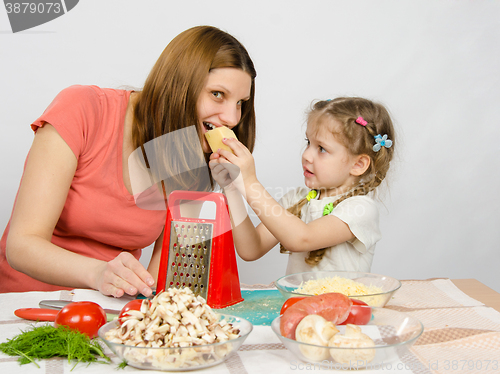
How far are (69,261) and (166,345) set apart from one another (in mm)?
625

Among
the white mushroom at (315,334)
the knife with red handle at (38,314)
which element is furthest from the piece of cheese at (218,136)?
the white mushroom at (315,334)

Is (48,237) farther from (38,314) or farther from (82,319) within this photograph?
(82,319)

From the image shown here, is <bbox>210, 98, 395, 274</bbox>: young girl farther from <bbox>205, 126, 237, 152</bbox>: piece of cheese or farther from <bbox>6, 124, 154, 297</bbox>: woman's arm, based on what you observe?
<bbox>6, 124, 154, 297</bbox>: woman's arm

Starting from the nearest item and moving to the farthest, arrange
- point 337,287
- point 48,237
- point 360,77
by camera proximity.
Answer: point 337,287 < point 48,237 < point 360,77

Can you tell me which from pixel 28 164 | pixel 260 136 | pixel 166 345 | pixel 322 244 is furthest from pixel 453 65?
pixel 166 345

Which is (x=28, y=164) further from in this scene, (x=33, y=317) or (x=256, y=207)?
(x=256, y=207)

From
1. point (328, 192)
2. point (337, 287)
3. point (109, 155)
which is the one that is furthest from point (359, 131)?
point (109, 155)

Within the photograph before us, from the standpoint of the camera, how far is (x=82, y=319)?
0.89m

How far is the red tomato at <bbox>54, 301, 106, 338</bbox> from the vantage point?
34.9 inches

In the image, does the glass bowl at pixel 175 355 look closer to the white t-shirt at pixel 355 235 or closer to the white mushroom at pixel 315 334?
the white mushroom at pixel 315 334

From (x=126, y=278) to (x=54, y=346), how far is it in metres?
0.33

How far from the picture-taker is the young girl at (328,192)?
1.48m

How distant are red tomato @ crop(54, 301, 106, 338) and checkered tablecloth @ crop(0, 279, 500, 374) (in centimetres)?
7

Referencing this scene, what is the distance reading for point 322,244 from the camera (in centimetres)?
154
